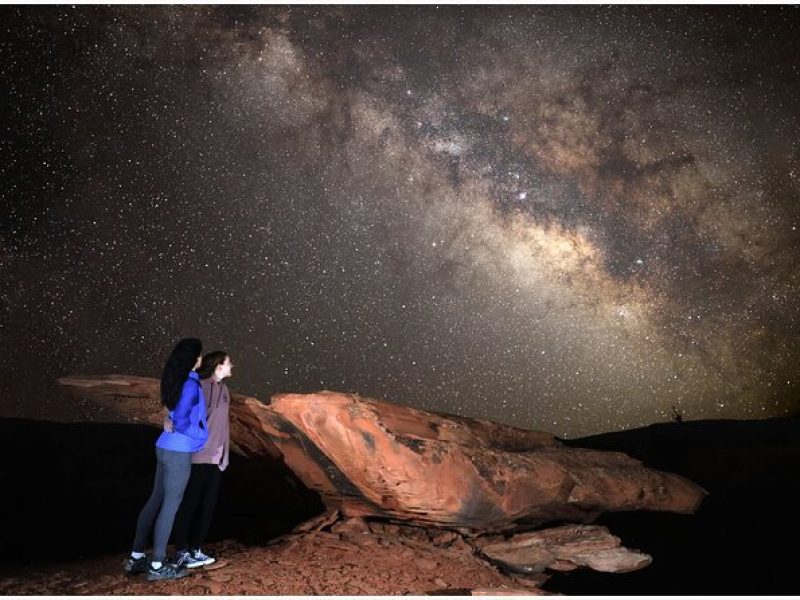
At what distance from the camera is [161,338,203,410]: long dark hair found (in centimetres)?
430

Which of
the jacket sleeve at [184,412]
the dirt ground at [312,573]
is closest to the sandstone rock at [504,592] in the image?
the dirt ground at [312,573]

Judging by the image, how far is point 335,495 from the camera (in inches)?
268

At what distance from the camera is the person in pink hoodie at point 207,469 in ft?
15.6

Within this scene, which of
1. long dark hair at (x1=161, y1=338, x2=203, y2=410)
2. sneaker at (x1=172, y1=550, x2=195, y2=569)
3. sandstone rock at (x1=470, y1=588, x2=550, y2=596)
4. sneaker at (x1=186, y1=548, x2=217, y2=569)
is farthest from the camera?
sandstone rock at (x1=470, y1=588, x2=550, y2=596)

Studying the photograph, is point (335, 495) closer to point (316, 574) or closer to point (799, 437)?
point (316, 574)

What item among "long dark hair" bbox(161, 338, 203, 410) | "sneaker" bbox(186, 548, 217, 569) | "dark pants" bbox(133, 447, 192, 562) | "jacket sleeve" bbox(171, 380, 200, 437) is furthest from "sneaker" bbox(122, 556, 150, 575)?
"long dark hair" bbox(161, 338, 203, 410)

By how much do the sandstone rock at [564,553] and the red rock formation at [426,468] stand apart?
1.01ft

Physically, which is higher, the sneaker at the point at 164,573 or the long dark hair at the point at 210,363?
the long dark hair at the point at 210,363

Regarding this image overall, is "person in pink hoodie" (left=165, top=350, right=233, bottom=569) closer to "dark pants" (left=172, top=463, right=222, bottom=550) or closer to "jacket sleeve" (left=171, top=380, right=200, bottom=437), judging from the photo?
"dark pants" (left=172, top=463, right=222, bottom=550)

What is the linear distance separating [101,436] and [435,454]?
9.72 meters

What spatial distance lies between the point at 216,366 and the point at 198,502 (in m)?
1.22

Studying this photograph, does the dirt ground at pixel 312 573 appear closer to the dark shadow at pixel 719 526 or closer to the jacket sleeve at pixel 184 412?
the dark shadow at pixel 719 526

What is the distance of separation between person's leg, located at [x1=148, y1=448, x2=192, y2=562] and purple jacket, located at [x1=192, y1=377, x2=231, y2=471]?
0.37 m

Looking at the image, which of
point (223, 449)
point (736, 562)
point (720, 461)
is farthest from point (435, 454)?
point (720, 461)
